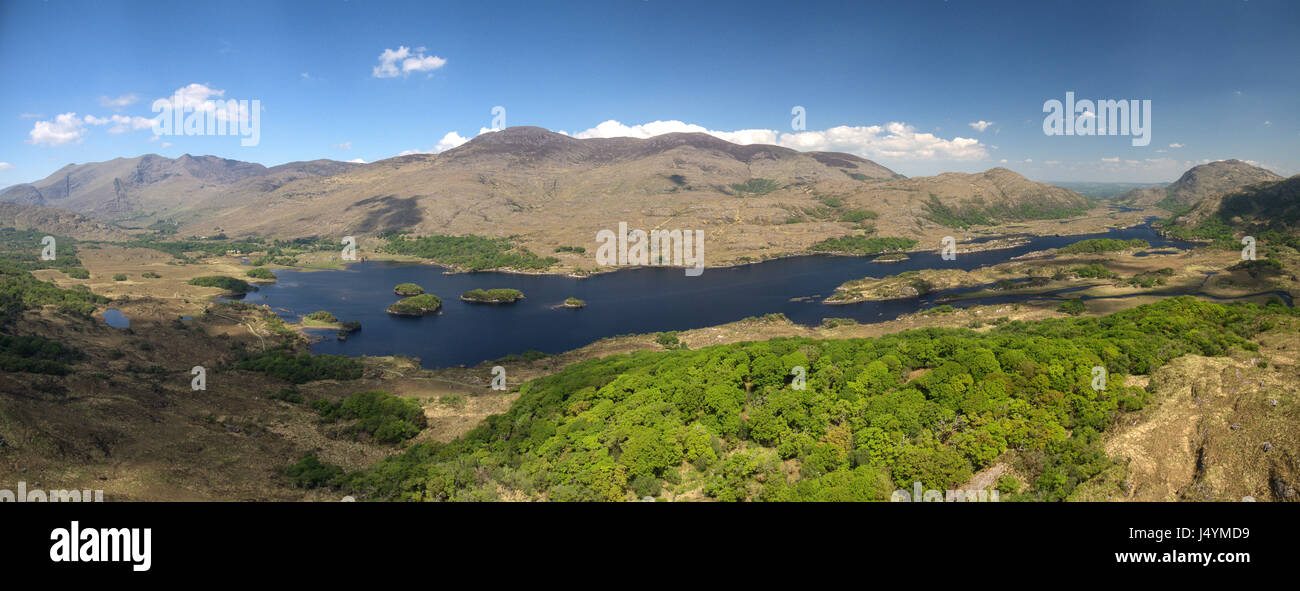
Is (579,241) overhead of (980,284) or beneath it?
overhead

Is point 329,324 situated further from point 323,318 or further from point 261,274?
point 261,274

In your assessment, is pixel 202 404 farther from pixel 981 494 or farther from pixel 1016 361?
pixel 1016 361
